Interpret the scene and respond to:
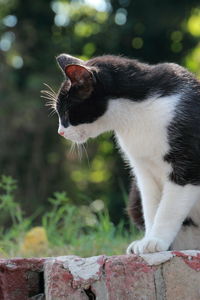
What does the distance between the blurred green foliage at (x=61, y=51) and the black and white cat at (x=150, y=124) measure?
18.4 ft

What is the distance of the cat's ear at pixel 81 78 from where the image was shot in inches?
94.9

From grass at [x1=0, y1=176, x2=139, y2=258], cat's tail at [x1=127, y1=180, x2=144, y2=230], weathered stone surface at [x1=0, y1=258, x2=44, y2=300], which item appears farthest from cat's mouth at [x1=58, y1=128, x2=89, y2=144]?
grass at [x1=0, y1=176, x2=139, y2=258]

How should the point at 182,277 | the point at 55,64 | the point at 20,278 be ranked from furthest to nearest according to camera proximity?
the point at 55,64 → the point at 20,278 → the point at 182,277

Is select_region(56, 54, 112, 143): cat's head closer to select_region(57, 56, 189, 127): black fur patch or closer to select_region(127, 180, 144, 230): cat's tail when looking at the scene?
select_region(57, 56, 189, 127): black fur patch

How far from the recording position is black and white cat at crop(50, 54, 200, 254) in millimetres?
2406

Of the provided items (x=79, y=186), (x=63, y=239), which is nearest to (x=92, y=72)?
(x=63, y=239)

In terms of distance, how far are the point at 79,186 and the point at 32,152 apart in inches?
36.3

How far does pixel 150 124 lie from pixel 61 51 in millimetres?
7374

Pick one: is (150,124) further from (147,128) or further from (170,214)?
(170,214)

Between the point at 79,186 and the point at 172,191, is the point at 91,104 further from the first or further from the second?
the point at 79,186

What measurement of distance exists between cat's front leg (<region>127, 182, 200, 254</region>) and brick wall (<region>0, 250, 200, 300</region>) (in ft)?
0.96

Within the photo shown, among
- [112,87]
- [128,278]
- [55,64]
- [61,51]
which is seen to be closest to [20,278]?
[128,278]

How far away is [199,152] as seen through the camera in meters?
2.45

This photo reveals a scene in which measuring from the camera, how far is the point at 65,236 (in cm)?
416
